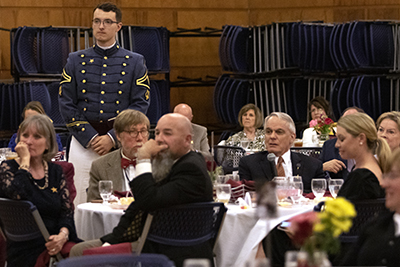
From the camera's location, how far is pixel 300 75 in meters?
9.52

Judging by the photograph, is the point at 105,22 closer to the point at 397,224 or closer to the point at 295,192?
the point at 295,192

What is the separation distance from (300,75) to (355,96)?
4.15 ft

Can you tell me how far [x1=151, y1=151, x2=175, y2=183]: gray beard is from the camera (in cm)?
333

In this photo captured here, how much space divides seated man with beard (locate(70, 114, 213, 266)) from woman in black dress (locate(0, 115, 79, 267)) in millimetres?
255

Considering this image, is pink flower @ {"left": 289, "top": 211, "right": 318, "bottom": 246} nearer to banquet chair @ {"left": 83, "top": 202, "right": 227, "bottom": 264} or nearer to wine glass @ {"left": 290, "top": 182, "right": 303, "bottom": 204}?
banquet chair @ {"left": 83, "top": 202, "right": 227, "bottom": 264}

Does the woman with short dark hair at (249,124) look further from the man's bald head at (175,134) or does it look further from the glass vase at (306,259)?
the glass vase at (306,259)

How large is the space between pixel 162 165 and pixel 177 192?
0.81 feet

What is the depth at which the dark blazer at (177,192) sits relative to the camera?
3.15 metres

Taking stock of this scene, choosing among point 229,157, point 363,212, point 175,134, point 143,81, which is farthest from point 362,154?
point 229,157

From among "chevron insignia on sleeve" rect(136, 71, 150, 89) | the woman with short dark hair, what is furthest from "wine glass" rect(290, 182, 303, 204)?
the woman with short dark hair

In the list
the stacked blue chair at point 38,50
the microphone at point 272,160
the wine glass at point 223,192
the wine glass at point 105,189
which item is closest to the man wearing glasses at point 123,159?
the wine glass at point 105,189

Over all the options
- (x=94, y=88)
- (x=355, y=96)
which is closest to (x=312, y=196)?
(x=94, y=88)

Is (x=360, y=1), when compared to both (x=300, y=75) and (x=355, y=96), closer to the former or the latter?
(x=300, y=75)

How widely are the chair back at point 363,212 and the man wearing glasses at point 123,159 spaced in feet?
5.11
